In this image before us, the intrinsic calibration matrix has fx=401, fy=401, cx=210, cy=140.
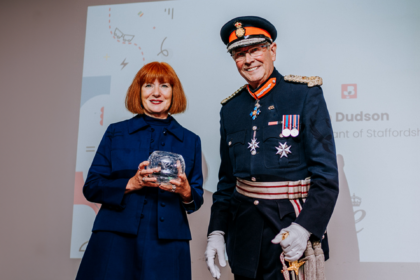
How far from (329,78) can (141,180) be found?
48.4 inches

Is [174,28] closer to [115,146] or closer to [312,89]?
[115,146]

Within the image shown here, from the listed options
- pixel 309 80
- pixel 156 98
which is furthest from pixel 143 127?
pixel 309 80

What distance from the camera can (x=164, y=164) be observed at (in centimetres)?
150

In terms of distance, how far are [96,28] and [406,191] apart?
6.70ft

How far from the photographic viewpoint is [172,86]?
1777 mm

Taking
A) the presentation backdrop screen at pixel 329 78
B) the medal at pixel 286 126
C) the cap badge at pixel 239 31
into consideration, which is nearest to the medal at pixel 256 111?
the medal at pixel 286 126

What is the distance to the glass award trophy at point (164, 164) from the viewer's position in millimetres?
1494

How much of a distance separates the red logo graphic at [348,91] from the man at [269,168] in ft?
2.21

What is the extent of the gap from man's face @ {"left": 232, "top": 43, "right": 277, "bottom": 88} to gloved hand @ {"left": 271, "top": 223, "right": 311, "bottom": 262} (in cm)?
61

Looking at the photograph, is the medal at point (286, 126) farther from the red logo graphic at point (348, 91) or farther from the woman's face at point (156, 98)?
the red logo graphic at point (348, 91)

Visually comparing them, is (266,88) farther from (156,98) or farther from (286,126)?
(156,98)

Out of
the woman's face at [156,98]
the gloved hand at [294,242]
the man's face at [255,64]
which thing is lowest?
the gloved hand at [294,242]

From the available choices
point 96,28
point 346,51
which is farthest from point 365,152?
point 96,28

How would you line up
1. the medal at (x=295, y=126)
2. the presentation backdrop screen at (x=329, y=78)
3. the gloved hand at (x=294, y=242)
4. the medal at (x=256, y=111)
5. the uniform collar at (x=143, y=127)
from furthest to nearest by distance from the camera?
the presentation backdrop screen at (x=329, y=78) < the uniform collar at (x=143, y=127) < the medal at (x=256, y=111) < the medal at (x=295, y=126) < the gloved hand at (x=294, y=242)
